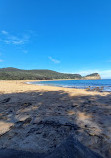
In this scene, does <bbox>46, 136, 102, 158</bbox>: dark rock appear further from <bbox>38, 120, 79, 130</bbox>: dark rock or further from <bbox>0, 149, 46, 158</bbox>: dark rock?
<bbox>38, 120, 79, 130</bbox>: dark rock

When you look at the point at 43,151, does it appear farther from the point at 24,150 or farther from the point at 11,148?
the point at 11,148

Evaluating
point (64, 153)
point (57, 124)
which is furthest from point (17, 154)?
point (57, 124)

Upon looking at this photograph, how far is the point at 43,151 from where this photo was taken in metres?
1.60

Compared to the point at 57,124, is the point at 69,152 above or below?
above

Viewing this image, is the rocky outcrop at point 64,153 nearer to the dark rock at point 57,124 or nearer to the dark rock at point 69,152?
the dark rock at point 69,152

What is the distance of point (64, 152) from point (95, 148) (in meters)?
0.81

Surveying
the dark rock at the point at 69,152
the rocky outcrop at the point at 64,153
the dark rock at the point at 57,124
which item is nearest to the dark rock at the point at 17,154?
the rocky outcrop at the point at 64,153

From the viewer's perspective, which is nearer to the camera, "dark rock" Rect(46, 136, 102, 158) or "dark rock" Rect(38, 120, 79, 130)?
"dark rock" Rect(46, 136, 102, 158)

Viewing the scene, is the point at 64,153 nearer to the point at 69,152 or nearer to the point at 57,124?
the point at 69,152

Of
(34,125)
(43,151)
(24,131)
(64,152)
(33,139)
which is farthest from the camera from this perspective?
(34,125)

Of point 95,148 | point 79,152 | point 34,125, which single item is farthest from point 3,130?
point 95,148

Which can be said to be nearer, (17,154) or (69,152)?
(69,152)

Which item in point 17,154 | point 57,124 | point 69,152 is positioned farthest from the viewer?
point 57,124

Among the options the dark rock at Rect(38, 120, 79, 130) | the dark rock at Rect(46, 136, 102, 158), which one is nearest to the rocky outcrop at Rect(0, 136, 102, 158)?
the dark rock at Rect(46, 136, 102, 158)
